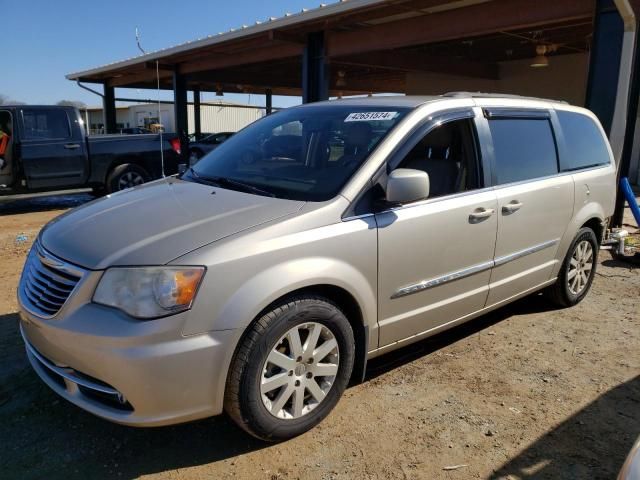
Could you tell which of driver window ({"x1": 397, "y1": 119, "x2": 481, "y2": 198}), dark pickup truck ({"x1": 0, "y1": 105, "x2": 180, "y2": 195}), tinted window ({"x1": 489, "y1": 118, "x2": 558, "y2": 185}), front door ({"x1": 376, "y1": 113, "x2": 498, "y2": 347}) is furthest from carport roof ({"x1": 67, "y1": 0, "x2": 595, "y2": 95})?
front door ({"x1": 376, "y1": 113, "x2": 498, "y2": 347})

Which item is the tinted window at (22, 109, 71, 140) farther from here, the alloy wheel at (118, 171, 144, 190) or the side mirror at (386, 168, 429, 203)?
the side mirror at (386, 168, 429, 203)

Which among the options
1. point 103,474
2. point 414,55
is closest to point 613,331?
point 103,474

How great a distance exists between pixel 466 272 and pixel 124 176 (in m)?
8.16

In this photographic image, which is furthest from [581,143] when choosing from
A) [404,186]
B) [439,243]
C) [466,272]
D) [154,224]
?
[154,224]

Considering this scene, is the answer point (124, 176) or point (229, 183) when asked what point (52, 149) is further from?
point (229, 183)

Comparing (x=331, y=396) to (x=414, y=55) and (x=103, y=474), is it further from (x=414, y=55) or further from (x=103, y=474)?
(x=414, y=55)

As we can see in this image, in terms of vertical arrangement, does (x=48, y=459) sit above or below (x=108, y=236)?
below

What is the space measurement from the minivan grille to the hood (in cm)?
5

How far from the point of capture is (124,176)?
10117 millimetres

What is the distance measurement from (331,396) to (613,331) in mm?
2801

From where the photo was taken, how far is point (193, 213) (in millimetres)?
2859

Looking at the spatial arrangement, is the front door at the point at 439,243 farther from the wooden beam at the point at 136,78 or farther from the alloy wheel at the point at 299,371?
the wooden beam at the point at 136,78

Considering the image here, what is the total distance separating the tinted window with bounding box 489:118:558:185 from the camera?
12.7ft

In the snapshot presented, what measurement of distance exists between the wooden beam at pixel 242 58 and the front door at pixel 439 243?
29.3ft
